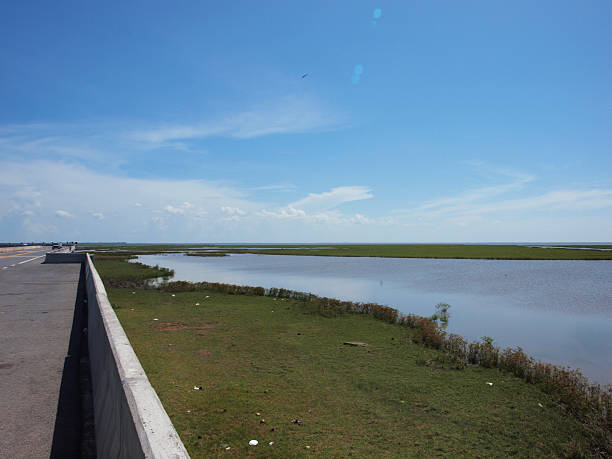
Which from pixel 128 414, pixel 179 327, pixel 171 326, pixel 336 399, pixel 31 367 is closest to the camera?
pixel 128 414

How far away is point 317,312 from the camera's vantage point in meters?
18.7

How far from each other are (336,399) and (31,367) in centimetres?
667

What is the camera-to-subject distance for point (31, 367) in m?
8.47

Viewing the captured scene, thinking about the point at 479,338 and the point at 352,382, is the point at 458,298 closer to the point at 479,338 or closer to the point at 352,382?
the point at 479,338

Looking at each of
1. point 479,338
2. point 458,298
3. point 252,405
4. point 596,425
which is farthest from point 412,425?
point 458,298

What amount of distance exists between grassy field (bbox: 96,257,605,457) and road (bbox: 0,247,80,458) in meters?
1.96

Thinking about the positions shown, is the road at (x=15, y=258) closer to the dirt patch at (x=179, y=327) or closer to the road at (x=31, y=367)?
the road at (x=31, y=367)

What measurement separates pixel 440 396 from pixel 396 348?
414 centimetres

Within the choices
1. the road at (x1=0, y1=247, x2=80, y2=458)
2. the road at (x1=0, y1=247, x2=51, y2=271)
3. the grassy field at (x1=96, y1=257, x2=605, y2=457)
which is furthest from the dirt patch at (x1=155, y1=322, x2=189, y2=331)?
the road at (x1=0, y1=247, x2=51, y2=271)

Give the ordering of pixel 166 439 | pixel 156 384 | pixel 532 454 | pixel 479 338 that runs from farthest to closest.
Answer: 1. pixel 479 338
2. pixel 156 384
3. pixel 532 454
4. pixel 166 439

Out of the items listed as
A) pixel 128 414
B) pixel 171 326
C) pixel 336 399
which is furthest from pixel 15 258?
pixel 128 414

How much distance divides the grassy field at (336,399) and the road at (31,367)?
77.2 inches

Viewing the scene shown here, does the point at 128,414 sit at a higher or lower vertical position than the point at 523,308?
higher

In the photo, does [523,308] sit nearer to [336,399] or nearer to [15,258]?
[336,399]
